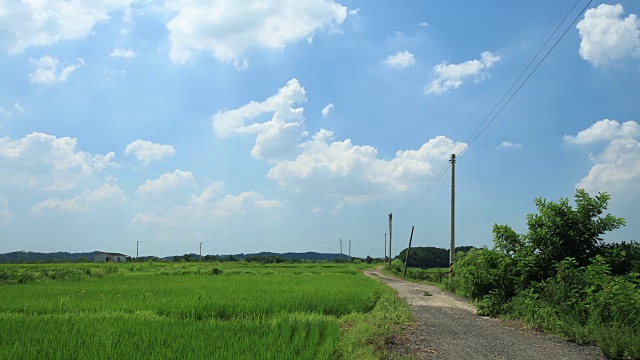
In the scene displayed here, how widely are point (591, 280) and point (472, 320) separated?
3127mm

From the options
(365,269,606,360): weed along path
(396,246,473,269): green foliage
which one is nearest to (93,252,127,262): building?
(396,246,473,269): green foliage

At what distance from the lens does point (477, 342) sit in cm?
968

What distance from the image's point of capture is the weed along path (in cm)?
860

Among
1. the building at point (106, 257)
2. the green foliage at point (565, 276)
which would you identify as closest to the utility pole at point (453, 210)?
the green foliage at point (565, 276)

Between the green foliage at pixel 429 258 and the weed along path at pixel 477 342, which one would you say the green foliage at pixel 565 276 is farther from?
the green foliage at pixel 429 258

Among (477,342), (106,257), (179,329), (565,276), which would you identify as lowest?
(106,257)

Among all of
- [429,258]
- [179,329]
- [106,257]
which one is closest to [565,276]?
[179,329]

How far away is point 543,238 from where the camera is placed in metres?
13.6

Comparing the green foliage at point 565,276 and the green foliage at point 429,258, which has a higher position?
the green foliage at point 565,276

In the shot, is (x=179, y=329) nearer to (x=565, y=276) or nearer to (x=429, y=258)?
(x=565, y=276)

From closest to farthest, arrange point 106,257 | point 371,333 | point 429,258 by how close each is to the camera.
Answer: point 371,333, point 429,258, point 106,257

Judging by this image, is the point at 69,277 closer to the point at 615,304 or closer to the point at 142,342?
the point at 142,342

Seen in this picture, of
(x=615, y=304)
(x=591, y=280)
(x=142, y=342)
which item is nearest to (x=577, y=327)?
(x=615, y=304)

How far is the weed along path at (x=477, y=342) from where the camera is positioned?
860 cm
